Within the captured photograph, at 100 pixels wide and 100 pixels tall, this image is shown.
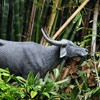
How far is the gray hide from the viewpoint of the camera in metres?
2.15

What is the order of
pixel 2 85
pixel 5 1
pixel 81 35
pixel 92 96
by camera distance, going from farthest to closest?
pixel 81 35 → pixel 5 1 → pixel 92 96 → pixel 2 85

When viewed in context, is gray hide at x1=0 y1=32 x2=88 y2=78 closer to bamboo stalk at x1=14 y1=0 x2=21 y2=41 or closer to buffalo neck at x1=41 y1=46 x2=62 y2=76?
buffalo neck at x1=41 y1=46 x2=62 y2=76

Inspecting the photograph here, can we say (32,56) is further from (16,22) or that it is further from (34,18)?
(34,18)

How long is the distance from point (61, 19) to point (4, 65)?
1320 millimetres

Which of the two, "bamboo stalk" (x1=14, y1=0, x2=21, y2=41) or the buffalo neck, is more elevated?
"bamboo stalk" (x1=14, y1=0, x2=21, y2=41)

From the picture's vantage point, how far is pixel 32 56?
217cm

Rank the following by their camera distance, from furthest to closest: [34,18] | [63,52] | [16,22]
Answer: [34,18] → [16,22] → [63,52]

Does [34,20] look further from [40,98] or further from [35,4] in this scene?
[40,98]

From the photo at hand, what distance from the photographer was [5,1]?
296 cm

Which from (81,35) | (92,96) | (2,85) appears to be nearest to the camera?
(2,85)

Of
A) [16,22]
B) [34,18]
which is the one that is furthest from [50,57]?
[34,18]

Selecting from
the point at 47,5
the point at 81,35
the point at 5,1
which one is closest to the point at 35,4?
the point at 47,5

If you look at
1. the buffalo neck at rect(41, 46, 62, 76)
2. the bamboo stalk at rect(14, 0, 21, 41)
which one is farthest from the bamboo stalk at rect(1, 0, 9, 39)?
the buffalo neck at rect(41, 46, 62, 76)

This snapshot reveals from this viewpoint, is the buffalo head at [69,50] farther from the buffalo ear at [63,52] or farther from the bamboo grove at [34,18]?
the bamboo grove at [34,18]
